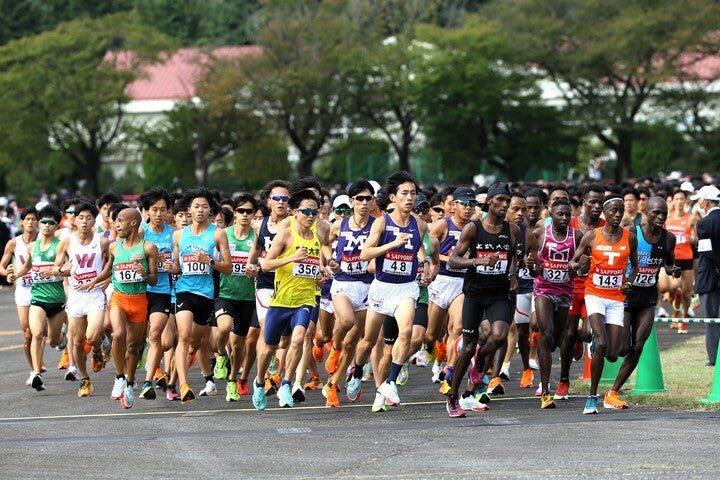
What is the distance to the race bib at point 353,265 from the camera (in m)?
14.2

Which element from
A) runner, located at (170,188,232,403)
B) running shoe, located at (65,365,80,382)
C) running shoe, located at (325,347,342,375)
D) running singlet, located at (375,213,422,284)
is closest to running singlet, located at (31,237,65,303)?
running shoe, located at (65,365,80,382)

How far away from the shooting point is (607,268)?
525 inches

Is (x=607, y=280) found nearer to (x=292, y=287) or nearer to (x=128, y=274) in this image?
(x=292, y=287)

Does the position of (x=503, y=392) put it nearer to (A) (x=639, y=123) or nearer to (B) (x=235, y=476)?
(B) (x=235, y=476)

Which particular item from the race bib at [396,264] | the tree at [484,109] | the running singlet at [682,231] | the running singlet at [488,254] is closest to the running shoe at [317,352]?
the race bib at [396,264]

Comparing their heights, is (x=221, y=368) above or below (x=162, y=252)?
below

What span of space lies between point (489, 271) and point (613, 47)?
41.3m

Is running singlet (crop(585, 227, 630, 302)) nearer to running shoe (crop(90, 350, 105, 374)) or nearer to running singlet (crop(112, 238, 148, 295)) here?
running singlet (crop(112, 238, 148, 295))

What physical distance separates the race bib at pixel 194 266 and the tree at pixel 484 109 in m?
43.2

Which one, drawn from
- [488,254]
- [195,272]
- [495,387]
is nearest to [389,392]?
[488,254]

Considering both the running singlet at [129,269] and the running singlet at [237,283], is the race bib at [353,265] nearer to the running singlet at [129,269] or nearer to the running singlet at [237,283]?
the running singlet at [237,283]

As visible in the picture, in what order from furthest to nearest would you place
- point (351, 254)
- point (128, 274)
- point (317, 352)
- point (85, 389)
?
point (317, 352) < point (85, 389) < point (128, 274) < point (351, 254)

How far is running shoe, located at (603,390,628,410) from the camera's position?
13375 millimetres

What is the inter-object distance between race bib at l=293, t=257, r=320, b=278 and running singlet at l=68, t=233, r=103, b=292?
2.53 m
